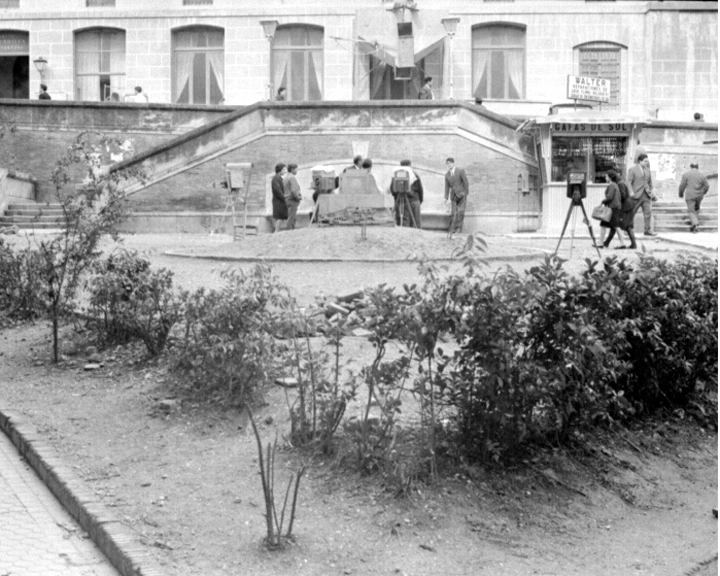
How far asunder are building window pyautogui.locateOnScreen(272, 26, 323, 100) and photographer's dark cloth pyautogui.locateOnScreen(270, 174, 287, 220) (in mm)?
14699

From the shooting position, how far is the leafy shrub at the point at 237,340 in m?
8.21

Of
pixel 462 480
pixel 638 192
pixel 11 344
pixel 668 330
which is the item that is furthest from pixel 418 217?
pixel 462 480

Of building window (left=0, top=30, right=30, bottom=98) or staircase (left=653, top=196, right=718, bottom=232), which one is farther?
building window (left=0, top=30, right=30, bottom=98)

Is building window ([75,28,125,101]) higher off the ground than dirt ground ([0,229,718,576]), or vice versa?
building window ([75,28,125,101])

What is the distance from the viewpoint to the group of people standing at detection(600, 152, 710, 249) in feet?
66.7

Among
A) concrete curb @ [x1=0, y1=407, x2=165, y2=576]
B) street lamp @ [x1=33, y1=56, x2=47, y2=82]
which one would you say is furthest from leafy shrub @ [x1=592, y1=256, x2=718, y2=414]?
street lamp @ [x1=33, y1=56, x2=47, y2=82]

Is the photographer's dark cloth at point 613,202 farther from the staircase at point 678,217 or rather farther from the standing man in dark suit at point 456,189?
the staircase at point 678,217

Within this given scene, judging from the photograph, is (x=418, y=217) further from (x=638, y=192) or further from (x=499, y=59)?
(x=499, y=59)

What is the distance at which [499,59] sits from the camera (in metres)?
38.8

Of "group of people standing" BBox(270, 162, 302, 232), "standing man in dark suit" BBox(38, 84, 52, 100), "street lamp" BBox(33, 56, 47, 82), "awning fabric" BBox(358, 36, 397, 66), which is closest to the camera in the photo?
"group of people standing" BBox(270, 162, 302, 232)

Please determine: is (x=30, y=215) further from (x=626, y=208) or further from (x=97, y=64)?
(x=626, y=208)

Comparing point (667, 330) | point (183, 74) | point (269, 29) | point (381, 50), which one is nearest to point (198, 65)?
point (183, 74)

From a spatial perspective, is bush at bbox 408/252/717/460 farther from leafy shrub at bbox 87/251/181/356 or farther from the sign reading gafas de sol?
the sign reading gafas de sol

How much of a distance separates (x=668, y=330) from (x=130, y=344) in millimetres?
4605
